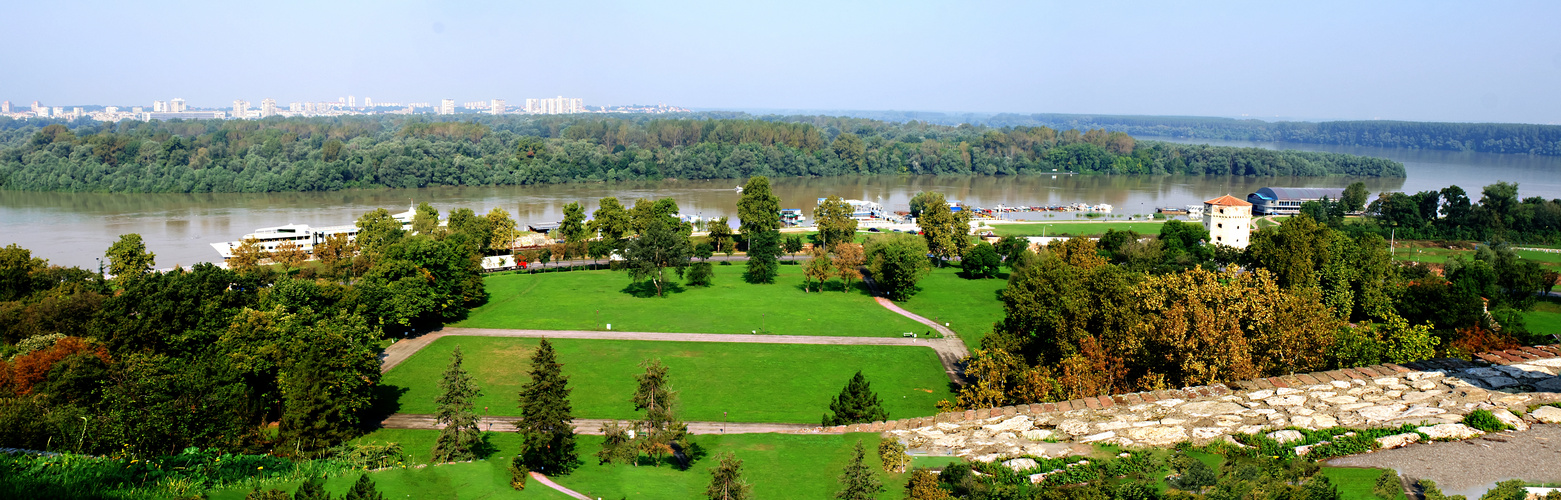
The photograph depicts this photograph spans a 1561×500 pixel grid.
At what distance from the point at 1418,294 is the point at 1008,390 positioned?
14.6 meters

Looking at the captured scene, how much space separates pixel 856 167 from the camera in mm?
98625

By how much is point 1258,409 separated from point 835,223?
3385cm

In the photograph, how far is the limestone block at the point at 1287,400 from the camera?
40.4 feet

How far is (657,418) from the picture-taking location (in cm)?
1589

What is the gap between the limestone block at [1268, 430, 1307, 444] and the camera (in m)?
11.1

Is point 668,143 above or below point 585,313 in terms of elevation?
above

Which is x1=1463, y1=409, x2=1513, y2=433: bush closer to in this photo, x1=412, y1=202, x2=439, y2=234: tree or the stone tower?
the stone tower

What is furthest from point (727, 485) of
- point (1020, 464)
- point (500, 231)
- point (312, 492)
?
point (500, 231)

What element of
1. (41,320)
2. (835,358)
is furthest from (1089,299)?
(41,320)

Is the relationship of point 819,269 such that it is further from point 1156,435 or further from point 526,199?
point 526,199

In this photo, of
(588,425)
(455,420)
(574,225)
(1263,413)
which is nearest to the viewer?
(1263,413)

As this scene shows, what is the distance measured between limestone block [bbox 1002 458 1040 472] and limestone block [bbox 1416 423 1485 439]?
4.39 metres

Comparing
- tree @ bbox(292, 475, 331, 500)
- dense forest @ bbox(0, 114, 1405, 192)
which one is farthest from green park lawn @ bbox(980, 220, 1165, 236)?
tree @ bbox(292, 475, 331, 500)

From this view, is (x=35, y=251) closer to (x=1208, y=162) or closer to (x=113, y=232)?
(x=113, y=232)
